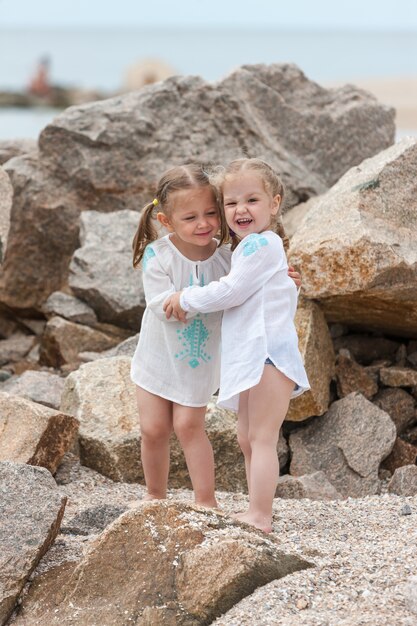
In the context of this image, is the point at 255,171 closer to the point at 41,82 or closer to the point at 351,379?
the point at 351,379

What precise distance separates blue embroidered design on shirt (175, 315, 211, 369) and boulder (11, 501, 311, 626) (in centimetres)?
70

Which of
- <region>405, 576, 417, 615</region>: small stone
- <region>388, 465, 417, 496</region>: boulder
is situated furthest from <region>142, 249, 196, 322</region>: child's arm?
<region>388, 465, 417, 496</region>: boulder

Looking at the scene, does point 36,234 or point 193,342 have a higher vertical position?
point 193,342

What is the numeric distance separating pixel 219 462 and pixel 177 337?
1.17m

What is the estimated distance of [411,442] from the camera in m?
5.70

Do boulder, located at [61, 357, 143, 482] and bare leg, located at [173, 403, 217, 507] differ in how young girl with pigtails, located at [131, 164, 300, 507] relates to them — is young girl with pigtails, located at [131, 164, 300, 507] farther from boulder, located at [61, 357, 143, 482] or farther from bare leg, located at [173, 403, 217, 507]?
boulder, located at [61, 357, 143, 482]

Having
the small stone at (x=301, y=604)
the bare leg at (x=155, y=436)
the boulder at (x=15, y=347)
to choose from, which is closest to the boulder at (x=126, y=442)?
the bare leg at (x=155, y=436)

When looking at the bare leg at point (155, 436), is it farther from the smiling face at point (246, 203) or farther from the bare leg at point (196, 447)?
the smiling face at point (246, 203)

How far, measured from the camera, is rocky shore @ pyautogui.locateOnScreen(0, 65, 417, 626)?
3.37 metres

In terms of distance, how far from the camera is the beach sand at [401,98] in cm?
2417

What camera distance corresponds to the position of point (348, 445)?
17.8 feet

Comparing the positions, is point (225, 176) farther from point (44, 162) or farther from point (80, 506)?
point (44, 162)

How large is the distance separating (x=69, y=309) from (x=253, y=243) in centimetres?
321

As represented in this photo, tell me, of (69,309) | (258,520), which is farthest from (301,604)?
(69,309)
